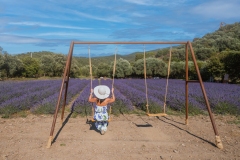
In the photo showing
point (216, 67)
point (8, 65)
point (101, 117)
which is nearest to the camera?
point (101, 117)

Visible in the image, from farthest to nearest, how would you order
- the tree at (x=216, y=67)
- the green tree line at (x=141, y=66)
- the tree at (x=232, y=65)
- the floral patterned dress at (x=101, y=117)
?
1. the green tree line at (x=141, y=66)
2. the tree at (x=216, y=67)
3. the tree at (x=232, y=65)
4. the floral patterned dress at (x=101, y=117)

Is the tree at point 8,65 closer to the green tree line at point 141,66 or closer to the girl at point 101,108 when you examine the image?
the green tree line at point 141,66

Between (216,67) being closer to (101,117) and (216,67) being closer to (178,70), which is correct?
(178,70)

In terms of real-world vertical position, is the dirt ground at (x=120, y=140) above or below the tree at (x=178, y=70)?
below

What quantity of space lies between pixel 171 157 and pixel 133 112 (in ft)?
12.9

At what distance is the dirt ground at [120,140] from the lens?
422 centimetres

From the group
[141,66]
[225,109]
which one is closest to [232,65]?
[141,66]

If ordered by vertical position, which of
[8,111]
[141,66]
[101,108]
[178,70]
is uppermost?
[141,66]

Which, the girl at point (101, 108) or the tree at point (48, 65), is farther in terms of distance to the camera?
the tree at point (48, 65)

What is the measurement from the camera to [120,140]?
16.6ft

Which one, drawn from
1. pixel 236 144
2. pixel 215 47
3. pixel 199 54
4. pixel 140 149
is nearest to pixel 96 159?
pixel 140 149

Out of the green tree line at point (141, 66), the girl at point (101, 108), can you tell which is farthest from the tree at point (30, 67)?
the girl at point (101, 108)

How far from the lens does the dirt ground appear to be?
13.8ft

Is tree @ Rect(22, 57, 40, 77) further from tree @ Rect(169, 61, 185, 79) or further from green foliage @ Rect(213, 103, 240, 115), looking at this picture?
green foliage @ Rect(213, 103, 240, 115)
